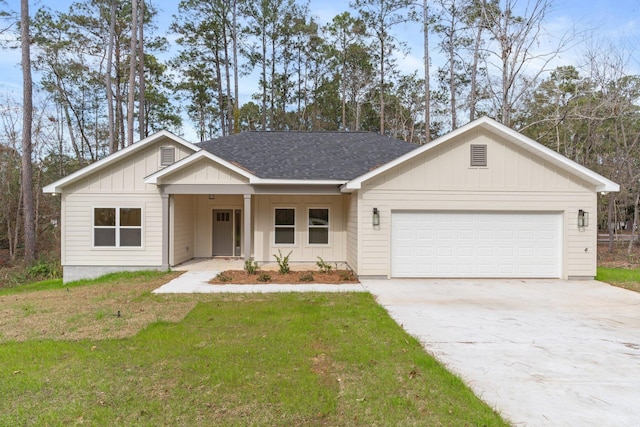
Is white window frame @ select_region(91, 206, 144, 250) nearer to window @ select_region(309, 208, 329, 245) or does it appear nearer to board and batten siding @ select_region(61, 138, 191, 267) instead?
board and batten siding @ select_region(61, 138, 191, 267)

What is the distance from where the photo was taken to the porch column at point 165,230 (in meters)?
11.5

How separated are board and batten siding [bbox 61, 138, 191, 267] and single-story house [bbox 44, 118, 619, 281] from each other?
0.03 m

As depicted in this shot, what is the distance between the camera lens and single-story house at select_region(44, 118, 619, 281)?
1036 cm

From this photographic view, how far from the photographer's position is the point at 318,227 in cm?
1351

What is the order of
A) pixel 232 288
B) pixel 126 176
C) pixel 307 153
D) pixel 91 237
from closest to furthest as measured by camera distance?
pixel 232 288 < pixel 91 237 < pixel 126 176 < pixel 307 153

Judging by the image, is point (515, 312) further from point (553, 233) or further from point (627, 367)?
point (553, 233)

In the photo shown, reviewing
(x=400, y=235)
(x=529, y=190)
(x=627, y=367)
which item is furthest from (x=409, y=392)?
(x=529, y=190)

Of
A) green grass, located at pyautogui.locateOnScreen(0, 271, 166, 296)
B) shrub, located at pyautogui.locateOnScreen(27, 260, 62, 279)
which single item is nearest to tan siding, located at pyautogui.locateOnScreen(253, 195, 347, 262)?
green grass, located at pyautogui.locateOnScreen(0, 271, 166, 296)

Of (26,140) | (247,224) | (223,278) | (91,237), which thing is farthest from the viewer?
(26,140)

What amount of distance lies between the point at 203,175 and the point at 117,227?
318 cm

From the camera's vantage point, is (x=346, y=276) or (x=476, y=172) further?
(x=476, y=172)

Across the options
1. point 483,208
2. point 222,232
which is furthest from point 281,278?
point 483,208

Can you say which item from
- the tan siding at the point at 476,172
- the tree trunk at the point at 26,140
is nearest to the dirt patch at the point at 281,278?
the tan siding at the point at 476,172

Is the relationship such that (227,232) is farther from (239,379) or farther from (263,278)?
(239,379)
